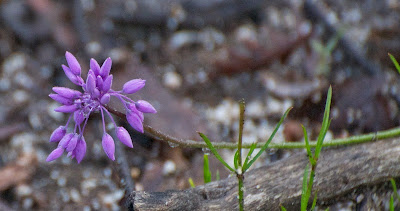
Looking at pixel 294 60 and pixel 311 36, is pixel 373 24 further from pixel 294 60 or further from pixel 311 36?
pixel 294 60

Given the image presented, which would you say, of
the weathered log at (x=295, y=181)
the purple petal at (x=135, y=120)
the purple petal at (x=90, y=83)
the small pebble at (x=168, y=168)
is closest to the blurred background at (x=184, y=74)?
the small pebble at (x=168, y=168)

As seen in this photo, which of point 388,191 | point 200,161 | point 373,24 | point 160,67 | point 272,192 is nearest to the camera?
point 272,192

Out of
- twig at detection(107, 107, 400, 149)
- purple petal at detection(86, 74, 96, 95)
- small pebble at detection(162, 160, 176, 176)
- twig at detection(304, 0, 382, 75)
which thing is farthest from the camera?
twig at detection(304, 0, 382, 75)

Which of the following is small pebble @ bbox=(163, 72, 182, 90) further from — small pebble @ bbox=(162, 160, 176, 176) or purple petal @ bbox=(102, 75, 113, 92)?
purple petal @ bbox=(102, 75, 113, 92)

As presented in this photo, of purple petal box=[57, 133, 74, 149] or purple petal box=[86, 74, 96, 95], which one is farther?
purple petal box=[57, 133, 74, 149]

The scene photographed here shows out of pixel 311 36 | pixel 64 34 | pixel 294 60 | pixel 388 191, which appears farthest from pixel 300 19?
pixel 388 191

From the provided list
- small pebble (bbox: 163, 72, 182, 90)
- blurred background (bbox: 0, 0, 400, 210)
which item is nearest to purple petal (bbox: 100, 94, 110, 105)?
blurred background (bbox: 0, 0, 400, 210)
